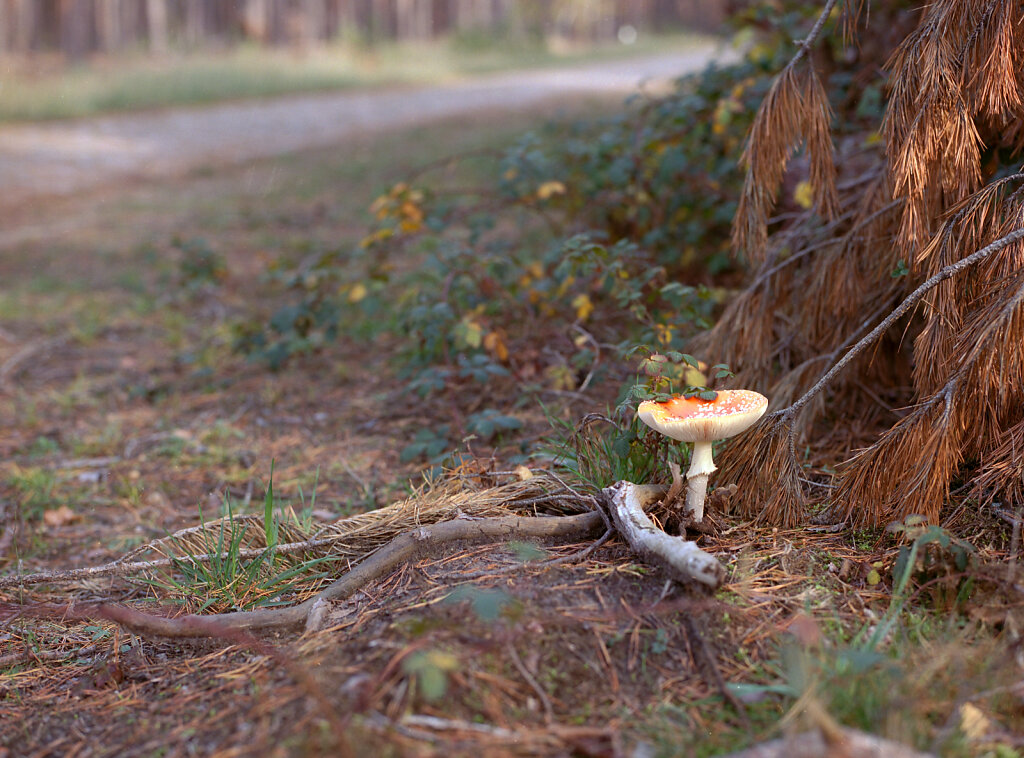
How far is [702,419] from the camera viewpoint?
1.94 m

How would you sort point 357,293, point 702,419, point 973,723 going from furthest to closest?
1. point 357,293
2. point 702,419
3. point 973,723

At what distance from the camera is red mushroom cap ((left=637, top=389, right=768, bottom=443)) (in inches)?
76.5

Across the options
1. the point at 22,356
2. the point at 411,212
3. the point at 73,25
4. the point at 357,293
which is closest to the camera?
the point at 357,293

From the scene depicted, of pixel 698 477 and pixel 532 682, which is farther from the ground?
pixel 698 477

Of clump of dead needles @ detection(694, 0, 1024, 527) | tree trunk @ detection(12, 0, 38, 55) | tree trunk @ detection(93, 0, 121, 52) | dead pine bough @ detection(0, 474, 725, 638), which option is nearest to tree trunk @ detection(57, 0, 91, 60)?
tree trunk @ detection(93, 0, 121, 52)

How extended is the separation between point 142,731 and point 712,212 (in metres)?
3.74

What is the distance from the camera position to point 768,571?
2.06m

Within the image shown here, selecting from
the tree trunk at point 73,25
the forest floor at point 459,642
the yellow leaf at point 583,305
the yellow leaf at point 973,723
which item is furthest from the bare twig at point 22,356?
the tree trunk at point 73,25

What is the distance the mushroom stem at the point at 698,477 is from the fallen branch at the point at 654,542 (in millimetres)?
124

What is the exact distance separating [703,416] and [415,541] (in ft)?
2.77

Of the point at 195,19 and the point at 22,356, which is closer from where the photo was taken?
the point at 22,356

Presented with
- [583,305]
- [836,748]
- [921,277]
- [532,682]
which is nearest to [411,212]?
[583,305]

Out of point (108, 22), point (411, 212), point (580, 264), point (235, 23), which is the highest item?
point (235, 23)

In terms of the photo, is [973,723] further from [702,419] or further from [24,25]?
[24,25]
